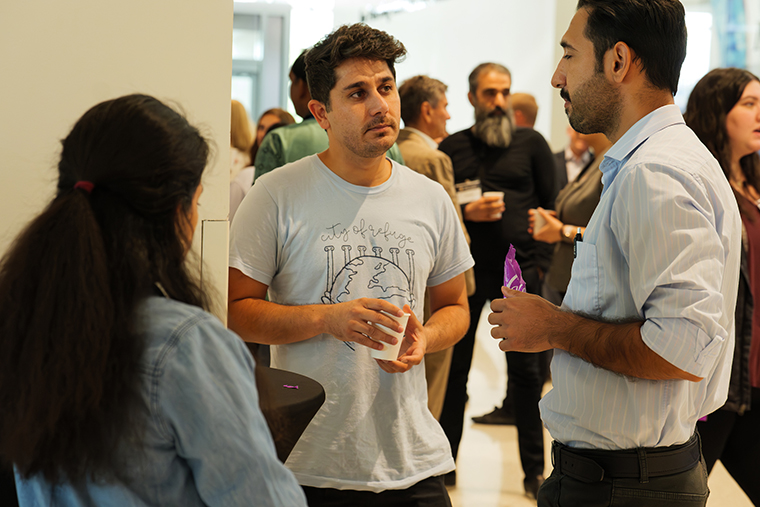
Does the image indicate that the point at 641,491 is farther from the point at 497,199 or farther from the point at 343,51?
the point at 497,199

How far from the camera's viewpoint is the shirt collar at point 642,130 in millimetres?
1309

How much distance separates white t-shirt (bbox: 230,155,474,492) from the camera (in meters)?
1.60

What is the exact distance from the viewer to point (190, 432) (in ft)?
2.68

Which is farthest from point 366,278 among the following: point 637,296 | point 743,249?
point 743,249

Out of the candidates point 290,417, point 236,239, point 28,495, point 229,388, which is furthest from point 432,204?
point 28,495

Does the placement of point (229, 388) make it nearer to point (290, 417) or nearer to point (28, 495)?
point (28, 495)

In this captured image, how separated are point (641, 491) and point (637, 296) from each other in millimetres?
372

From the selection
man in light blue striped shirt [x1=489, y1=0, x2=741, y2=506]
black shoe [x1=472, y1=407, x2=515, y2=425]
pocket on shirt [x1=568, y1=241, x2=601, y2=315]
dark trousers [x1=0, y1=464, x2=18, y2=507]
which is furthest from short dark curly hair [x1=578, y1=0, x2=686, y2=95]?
black shoe [x1=472, y1=407, x2=515, y2=425]

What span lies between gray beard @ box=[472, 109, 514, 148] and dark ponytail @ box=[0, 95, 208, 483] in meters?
2.75

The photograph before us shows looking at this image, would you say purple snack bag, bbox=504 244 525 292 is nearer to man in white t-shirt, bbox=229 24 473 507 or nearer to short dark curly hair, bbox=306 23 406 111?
man in white t-shirt, bbox=229 24 473 507

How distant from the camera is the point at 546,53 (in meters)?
7.57

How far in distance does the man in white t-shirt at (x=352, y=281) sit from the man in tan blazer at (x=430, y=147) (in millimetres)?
1238

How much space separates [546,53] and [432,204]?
21.0ft

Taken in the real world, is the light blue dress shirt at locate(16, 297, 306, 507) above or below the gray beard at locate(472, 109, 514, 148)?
below
